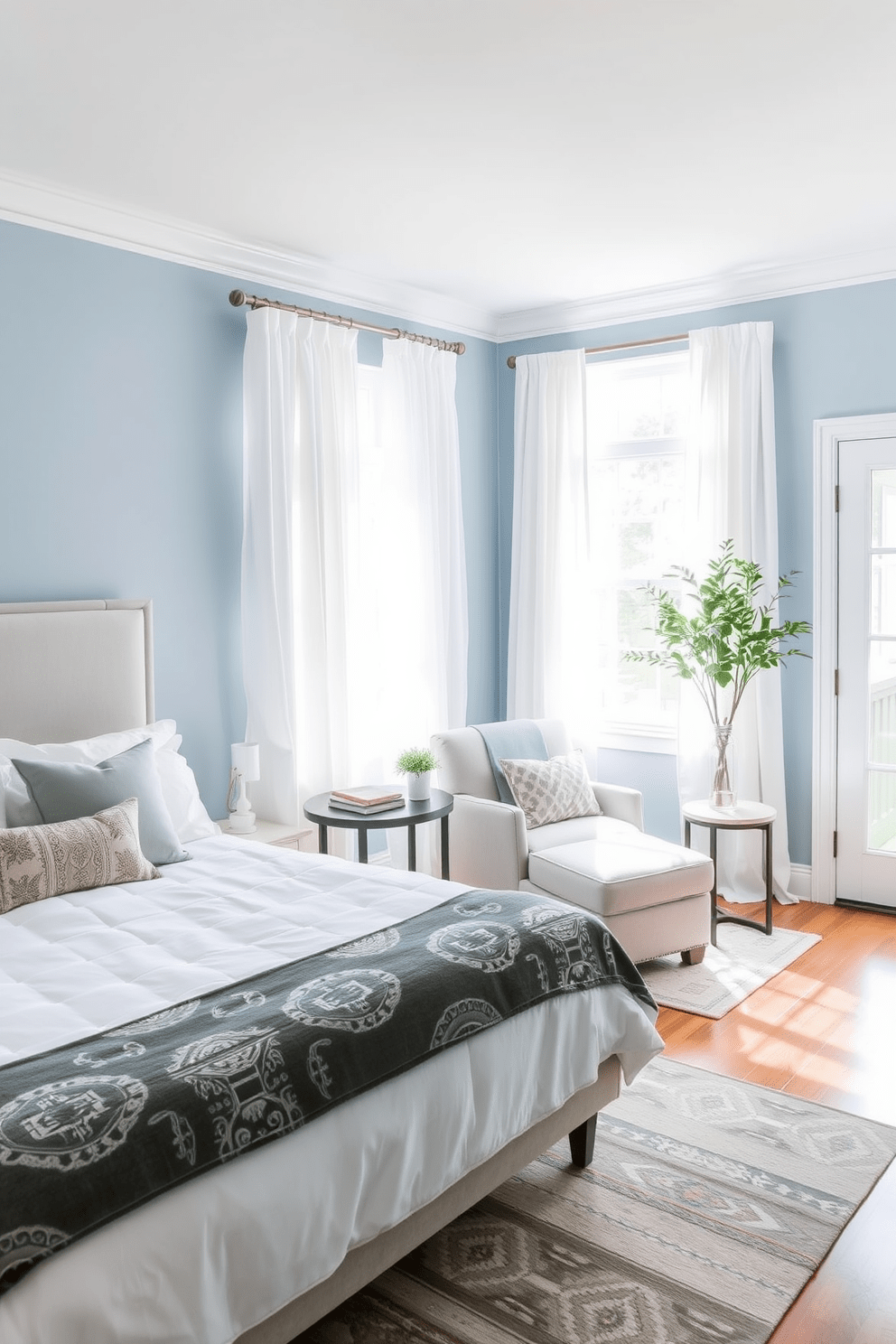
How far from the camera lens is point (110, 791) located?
298 centimetres

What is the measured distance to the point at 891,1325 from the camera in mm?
2090

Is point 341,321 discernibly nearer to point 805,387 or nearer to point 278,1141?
point 805,387

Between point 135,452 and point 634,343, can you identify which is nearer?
point 135,452

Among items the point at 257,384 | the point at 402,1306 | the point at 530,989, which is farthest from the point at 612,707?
the point at 402,1306

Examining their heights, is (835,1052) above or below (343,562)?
below

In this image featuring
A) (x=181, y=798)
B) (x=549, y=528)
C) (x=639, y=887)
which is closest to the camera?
(x=181, y=798)

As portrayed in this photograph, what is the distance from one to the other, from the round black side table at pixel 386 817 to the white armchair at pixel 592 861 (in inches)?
6.5

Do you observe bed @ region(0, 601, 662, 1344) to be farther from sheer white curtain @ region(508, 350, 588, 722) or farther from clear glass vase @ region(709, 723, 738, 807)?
sheer white curtain @ region(508, 350, 588, 722)

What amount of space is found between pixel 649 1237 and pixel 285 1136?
1083mm

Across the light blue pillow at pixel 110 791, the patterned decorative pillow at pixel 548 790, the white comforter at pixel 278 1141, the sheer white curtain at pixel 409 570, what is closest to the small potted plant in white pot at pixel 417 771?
the patterned decorative pillow at pixel 548 790

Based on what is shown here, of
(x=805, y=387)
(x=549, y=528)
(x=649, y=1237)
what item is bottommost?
(x=649, y=1237)

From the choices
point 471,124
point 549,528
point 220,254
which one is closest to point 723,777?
point 549,528

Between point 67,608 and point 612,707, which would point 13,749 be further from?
point 612,707

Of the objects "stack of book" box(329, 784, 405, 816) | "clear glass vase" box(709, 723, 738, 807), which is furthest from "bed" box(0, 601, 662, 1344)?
"clear glass vase" box(709, 723, 738, 807)
